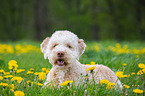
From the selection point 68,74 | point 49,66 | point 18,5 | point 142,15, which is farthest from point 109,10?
point 68,74

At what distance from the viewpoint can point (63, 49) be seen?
9.87 ft

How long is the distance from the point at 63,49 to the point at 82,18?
23.2 meters

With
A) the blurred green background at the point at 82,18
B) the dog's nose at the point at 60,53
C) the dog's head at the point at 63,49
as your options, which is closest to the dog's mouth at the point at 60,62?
the dog's head at the point at 63,49

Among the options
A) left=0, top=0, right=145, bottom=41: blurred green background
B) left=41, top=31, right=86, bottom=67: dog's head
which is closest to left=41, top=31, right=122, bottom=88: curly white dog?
left=41, top=31, right=86, bottom=67: dog's head

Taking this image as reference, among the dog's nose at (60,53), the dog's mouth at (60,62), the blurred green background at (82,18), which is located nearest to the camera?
the dog's nose at (60,53)

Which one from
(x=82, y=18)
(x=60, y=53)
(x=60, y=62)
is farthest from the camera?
(x=82, y=18)

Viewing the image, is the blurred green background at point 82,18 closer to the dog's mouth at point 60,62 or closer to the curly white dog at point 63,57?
the curly white dog at point 63,57

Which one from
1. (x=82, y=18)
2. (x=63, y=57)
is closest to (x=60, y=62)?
(x=63, y=57)

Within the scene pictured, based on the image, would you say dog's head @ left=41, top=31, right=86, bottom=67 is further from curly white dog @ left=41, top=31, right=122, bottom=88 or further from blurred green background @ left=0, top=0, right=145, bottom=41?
blurred green background @ left=0, top=0, right=145, bottom=41

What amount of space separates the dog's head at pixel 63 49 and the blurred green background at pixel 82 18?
16.5 meters

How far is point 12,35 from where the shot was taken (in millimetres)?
28078

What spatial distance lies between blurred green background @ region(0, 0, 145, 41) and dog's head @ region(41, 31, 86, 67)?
16.5 m

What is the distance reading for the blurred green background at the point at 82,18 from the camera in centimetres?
2286

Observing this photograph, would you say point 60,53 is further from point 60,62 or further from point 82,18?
point 82,18
